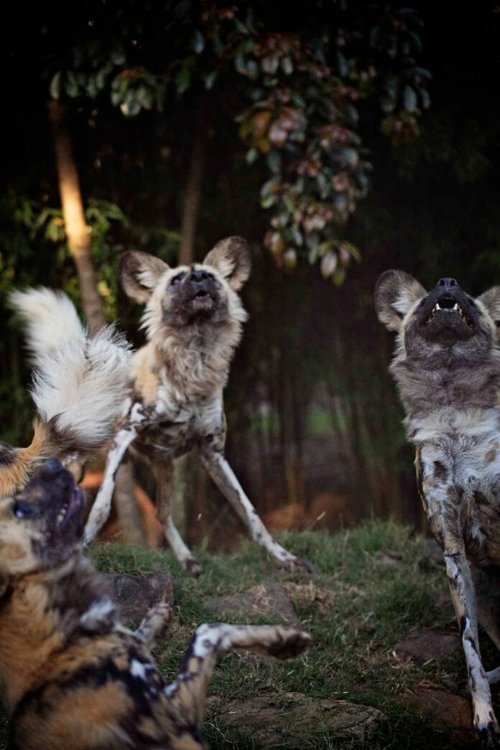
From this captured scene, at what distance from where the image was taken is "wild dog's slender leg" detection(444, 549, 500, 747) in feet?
10.3

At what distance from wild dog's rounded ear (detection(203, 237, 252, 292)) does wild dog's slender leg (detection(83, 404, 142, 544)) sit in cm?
95

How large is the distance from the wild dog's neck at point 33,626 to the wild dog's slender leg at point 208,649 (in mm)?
258

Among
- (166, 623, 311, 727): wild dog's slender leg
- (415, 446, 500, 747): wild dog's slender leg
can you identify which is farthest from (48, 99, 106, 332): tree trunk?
(166, 623, 311, 727): wild dog's slender leg

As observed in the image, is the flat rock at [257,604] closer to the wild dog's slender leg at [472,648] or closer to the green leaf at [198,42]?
the wild dog's slender leg at [472,648]

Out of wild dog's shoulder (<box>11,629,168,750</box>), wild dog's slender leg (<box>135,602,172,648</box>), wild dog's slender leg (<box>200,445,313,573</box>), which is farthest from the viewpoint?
wild dog's slender leg (<box>200,445,313,573</box>)

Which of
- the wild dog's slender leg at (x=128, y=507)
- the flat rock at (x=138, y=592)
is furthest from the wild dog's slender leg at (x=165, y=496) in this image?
the flat rock at (x=138, y=592)

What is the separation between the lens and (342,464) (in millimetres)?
7539

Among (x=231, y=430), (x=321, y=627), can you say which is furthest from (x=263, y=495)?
(x=321, y=627)

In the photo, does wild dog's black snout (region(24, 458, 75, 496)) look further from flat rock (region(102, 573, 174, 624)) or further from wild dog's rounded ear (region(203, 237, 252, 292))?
wild dog's rounded ear (region(203, 237, 252, 292))

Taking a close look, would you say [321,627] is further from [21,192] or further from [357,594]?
[21,192]

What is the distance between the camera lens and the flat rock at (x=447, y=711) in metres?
3.23

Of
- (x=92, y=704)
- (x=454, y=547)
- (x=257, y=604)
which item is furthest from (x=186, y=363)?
(x=92, y=704)

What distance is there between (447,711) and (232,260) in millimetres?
2601

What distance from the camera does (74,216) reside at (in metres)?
5.55
